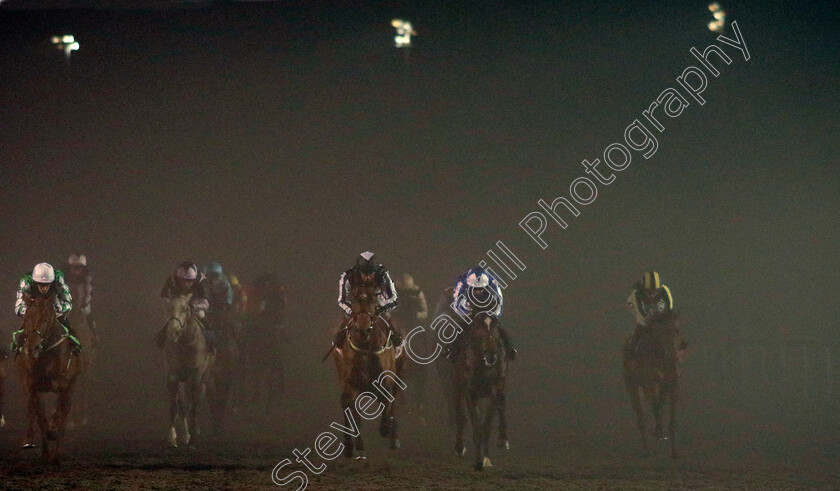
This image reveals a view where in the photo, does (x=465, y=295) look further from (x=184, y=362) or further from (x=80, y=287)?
(x=80, y=287)

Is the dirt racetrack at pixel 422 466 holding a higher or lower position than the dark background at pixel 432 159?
lower

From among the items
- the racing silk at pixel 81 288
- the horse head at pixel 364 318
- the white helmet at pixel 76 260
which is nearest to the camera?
the horse head at pixel 364 318

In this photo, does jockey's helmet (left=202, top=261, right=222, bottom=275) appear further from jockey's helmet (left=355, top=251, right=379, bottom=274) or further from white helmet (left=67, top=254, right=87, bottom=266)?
jockey's helmet (left=355, top=251, right=379, bottom=274)

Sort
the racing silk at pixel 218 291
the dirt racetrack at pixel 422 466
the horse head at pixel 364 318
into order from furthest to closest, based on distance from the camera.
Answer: the racing silk at pixel 218 291 → the horse head at pixel 364 318 → the dirt racetrack at pixel 422 466

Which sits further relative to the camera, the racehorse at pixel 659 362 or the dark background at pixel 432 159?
the dark background at pixel 432 159

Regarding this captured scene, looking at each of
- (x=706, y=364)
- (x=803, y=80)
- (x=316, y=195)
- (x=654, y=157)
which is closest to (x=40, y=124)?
(x=316, y=195)

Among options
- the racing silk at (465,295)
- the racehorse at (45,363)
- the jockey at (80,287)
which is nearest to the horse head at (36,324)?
the racehorse at (45,363)

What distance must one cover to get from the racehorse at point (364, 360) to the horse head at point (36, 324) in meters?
2.97

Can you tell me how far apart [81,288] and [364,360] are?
508 centimetres

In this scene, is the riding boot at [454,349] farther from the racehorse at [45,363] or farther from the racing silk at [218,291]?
the racing silk at [218,291]

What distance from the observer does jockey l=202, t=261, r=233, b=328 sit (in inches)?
467

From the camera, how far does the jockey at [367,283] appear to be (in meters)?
8.60

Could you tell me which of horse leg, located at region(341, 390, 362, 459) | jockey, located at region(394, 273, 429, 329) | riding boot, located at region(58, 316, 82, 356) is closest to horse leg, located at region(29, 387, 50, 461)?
riding boot, located at region(58, 316, 82, 356)

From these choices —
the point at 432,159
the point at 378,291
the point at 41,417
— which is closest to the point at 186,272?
the point at 41,417
